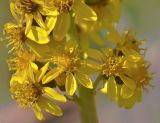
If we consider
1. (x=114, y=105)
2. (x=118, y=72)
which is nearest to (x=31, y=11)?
(x=118, y=72)

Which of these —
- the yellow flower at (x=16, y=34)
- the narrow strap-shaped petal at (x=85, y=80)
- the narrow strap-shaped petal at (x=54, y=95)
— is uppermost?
the yellow flower at (x=16, y=34)

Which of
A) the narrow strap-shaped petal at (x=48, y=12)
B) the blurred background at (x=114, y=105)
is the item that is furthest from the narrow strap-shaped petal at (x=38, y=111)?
the blurred background at (x=114, y=105)

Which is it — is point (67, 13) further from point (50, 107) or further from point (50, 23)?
point (50, 107)

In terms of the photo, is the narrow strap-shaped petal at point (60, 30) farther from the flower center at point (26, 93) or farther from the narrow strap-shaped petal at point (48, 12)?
the flower center at point (26, 93)

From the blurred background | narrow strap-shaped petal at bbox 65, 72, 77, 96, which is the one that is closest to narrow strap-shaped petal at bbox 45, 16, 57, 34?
narrow strap-shaped petal at bbox 65, 72, 77, 96

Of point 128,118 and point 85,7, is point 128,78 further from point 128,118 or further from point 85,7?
point 128,118

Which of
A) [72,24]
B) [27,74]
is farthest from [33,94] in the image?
[72,24]
